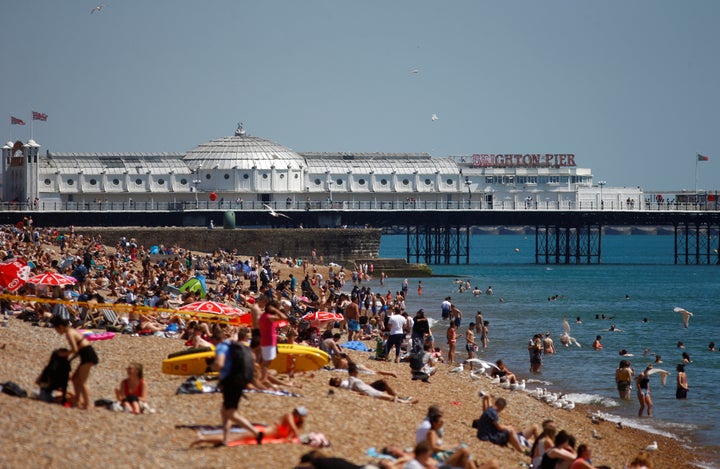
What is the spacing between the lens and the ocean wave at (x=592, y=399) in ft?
75.5

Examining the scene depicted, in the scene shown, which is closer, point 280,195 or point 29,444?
point 29,444

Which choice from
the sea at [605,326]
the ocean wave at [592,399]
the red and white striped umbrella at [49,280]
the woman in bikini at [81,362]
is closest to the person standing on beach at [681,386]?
the sea at [605,326]

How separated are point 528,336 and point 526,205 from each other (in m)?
44.7

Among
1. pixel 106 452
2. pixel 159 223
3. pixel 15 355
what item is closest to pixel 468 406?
pixel 15 355

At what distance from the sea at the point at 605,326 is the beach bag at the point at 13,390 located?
10330 millimetres

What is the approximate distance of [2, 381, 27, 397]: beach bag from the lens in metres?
13.3

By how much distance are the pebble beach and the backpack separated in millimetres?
717

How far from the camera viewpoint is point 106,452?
38.5ft

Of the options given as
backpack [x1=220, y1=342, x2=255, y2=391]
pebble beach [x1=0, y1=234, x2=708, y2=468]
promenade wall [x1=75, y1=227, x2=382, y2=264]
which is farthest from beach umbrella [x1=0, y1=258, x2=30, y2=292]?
promenade wall [x1=75, y1=227, x2=382, y2=264]

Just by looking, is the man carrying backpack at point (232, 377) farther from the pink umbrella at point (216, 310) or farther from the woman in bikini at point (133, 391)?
the pink umbrella at point (216, 310)

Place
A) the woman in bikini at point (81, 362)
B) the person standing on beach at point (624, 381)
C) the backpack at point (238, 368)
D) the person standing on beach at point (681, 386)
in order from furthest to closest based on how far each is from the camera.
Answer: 1. the person standing on beach at point (681, 386)
2. the person standing on beach at point (624, 381)
3. the woman in bikini at point (81, 362)
4. the backpack at point (238, 368)

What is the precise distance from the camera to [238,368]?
1235 centimetres

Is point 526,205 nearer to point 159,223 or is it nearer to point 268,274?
point 159,223

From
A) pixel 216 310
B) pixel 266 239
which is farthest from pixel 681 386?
pixel 266 239
